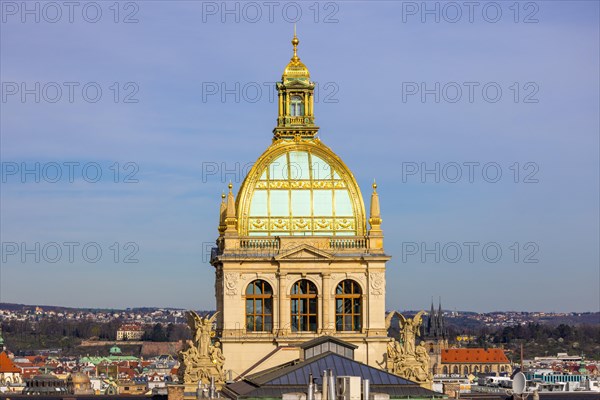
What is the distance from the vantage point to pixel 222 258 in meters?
111

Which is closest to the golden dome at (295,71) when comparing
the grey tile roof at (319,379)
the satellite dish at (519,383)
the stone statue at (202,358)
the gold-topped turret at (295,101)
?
the gold-topped turret at (295,101)

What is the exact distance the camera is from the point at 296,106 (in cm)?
11856

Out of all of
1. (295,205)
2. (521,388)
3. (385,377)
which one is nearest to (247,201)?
(295,205)

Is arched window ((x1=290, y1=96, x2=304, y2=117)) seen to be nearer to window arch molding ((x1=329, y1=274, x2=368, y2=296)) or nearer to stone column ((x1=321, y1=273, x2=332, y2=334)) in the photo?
window arch molding ((x1=329, y1=274, x2=368, y2=296))

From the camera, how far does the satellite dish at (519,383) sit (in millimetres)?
83750

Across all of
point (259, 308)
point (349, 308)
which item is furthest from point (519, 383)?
point (259, 308)

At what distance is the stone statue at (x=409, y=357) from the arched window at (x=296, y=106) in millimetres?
15009

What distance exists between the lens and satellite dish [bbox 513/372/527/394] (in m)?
83.8

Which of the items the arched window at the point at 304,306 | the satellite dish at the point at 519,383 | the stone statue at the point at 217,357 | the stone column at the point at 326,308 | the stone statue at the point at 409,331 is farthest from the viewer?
the arched window at the point at 304,306

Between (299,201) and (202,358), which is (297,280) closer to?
(299,201)

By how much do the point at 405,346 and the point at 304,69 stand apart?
19.3 metres

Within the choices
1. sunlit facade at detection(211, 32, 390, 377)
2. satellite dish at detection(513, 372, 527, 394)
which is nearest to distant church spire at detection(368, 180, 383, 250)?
sunlit facade at detection(211, 32, 390, 377)

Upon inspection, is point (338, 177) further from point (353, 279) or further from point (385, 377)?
point (385, 377)

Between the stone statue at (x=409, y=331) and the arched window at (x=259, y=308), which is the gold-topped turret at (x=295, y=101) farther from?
the stone statue at (x=409, y=331)
